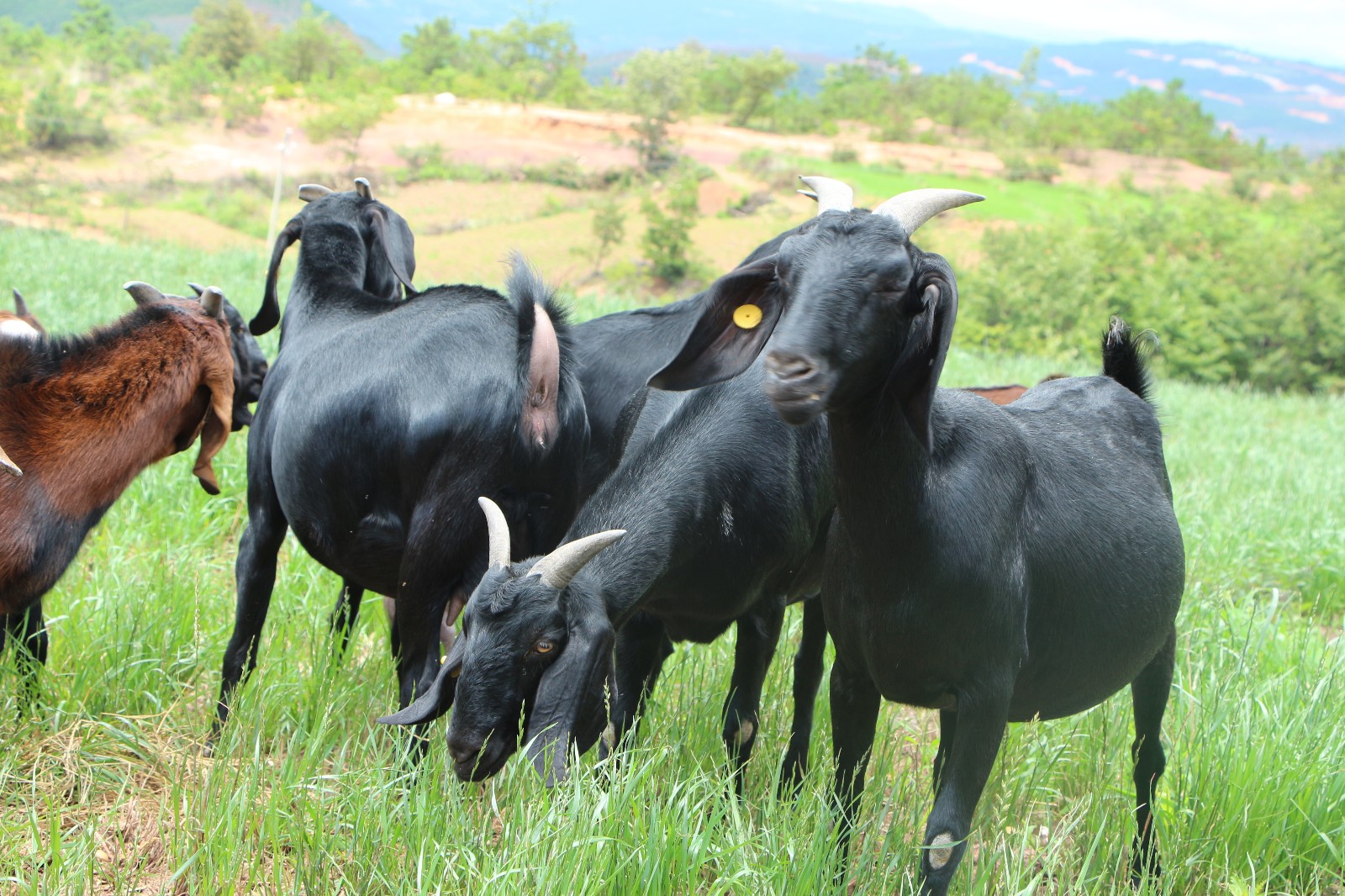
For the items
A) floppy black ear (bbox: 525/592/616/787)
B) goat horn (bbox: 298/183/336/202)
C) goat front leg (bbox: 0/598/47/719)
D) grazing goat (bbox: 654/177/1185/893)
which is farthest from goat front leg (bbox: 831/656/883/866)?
goat horn (bbox: 298/183/336/202)

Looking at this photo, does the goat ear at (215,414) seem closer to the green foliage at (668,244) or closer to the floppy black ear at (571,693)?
the floppy black ear at (571,693)

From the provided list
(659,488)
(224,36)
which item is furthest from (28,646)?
(224,36)

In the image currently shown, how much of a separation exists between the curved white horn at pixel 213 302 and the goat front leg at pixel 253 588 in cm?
71

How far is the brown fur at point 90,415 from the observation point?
A: 343 centimetres

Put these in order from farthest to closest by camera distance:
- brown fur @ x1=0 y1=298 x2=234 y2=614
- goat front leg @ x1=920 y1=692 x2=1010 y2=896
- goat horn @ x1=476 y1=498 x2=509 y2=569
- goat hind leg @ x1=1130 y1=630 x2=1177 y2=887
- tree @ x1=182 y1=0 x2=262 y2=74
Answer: tree @ x1=182 y1=0 x2=262 y2=74
goat hind leg @ x1=1130 y1=630 x2=1177 y2=887
brown fur @ x1=0 y1=298 x2=234 y2=614
goat horn @ x1=476 y1=498 x2=509 y2=569
goat front leg @ x1=920 y1=692 x2=1010 y2=896

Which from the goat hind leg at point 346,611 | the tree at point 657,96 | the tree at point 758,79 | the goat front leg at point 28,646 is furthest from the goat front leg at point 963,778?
the tree at point 758,79

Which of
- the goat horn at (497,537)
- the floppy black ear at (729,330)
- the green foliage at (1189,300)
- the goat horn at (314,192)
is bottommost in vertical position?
the green foliage at (1189,300)

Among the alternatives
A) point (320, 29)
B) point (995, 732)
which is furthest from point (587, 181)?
point (995, 732)

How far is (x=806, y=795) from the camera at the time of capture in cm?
334

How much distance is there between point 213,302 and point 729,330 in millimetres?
2183

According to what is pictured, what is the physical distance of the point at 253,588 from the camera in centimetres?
411

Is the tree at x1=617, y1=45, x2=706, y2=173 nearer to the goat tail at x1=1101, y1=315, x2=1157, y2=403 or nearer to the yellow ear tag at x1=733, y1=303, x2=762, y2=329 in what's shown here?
the goat tail at x1=1101, y1=315, x2=1157, y2=403

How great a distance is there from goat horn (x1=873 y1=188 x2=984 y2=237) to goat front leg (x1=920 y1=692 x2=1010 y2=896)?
1.23 metres

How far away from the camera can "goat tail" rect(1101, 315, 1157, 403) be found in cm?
394
